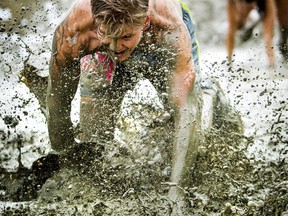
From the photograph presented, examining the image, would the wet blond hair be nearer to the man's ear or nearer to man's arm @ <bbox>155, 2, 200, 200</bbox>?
the man's ear

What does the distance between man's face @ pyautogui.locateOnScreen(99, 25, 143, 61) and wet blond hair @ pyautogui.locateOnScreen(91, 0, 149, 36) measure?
3 centimetres

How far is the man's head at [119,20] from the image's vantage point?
140 inches

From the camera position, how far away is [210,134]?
14.4ft

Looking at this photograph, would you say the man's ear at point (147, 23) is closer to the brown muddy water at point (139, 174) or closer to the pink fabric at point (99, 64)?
the pink fabric at point (99, 64)

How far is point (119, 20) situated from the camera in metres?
3.58

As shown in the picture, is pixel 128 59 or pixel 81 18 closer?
pixel 81 18

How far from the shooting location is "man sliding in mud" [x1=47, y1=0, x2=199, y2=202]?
142 inches

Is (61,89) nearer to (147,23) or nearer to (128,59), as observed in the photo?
(128,59)

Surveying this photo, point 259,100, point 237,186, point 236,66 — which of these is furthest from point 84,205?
point 236,66

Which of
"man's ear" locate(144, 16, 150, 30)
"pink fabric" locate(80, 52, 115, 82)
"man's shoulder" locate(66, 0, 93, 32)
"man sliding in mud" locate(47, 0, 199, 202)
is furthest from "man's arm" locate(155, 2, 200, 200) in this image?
"pink fabric" locate(80, 52, 115, 82)

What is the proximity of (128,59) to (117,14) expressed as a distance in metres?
0.54

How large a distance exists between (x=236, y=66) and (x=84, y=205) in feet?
13.1

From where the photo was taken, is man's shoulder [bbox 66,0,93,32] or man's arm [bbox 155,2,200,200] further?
man's shoulder [bbox 66,0,93,32]

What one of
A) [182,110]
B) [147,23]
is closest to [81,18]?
[147,23]
